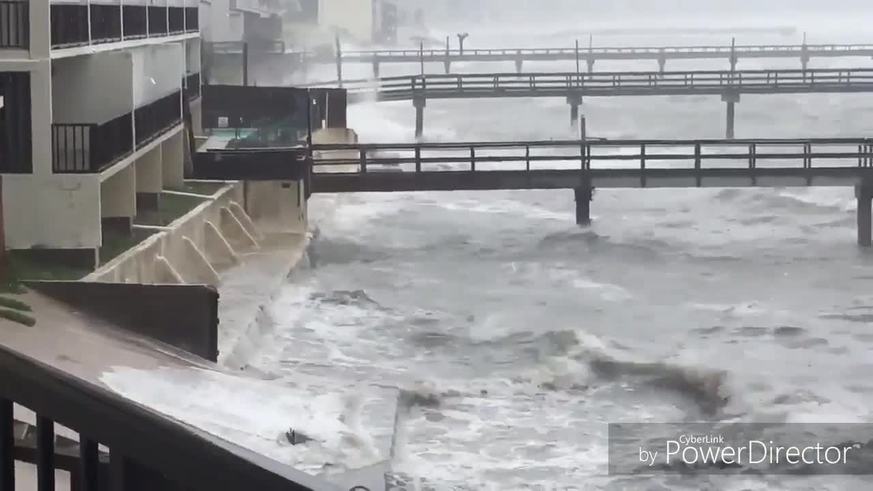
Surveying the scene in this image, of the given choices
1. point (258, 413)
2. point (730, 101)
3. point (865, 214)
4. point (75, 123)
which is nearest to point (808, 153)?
point (865, 214)

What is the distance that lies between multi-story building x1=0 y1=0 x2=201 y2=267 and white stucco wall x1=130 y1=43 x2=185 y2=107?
6 cm

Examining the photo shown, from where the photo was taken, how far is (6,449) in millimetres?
2480

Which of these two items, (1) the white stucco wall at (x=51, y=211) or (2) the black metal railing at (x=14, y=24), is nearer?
(2) the black metal railing at (x=14, y=24)

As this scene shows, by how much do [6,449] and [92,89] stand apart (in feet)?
59.8

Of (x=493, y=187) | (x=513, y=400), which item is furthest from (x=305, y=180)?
(x=513, y=400)

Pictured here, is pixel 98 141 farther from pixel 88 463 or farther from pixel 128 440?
pixel 128 440

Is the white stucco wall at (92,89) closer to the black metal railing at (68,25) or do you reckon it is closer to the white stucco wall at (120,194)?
the white stucco wall at (120,194)

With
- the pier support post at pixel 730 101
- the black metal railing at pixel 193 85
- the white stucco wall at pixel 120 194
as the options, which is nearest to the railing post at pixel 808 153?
the black metal railing at pixel 193 85

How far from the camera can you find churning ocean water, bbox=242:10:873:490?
48.2ft

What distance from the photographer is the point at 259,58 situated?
69.1 meters

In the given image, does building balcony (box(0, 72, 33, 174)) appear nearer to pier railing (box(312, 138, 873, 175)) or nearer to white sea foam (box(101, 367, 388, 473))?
white sea foam (box(101, 367, 388, 473))

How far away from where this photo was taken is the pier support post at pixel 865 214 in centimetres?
2925

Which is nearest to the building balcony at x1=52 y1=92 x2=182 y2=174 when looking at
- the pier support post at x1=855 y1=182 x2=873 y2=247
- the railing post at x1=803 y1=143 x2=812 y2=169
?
the railing post at x1=803 y1=143 x2=812 y2=169

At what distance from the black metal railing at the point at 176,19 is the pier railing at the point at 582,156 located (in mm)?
3845
